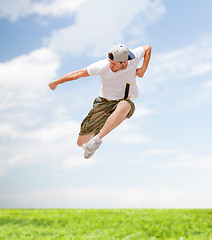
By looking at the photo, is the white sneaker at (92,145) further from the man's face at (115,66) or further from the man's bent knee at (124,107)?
the man's face at (115,66)

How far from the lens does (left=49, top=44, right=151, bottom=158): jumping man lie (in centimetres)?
309

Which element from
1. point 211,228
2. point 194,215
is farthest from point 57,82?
point 194,215

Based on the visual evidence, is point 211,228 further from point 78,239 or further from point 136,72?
point 136,72

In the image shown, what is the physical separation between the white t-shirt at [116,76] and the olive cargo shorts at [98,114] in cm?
9

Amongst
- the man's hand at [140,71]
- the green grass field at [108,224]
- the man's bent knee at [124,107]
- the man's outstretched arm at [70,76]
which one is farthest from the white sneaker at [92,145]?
the green grass field at [108,224]

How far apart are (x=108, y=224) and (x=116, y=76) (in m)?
9.54

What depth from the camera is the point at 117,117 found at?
323 cm

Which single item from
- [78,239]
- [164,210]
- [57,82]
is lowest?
[78,239]

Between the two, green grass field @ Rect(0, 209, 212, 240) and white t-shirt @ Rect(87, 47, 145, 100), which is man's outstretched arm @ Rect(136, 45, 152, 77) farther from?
green grass field @ Rect(0, 209, 212, 240)

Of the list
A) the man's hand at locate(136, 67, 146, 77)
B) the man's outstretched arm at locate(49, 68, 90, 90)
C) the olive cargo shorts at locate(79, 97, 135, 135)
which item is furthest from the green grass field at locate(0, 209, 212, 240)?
the man's outstretched arm at locate(49, 68, 90, 90)

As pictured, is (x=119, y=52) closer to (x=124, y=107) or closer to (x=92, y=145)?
Answer: (x=124, y=107)

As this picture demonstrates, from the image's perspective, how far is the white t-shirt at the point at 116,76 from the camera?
10.5ft

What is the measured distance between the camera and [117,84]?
3357 millimetres

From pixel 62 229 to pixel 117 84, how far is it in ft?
31.7
